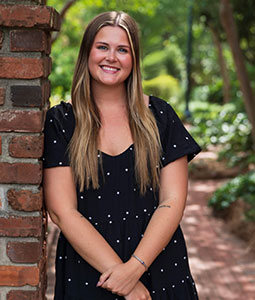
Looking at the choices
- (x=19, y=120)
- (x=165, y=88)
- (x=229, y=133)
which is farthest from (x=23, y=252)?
(x=165, y=88)

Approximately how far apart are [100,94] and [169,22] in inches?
938

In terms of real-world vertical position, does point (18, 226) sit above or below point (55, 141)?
below

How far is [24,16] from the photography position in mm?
2254

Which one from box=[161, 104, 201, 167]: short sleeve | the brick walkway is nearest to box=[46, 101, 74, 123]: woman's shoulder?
box=[161, 104, 201, 167]: short sleeve

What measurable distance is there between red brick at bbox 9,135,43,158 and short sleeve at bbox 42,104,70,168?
11 centimetres

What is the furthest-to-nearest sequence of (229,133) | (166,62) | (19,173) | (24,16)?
(166,62) < (229,133) < (19,173) < (24,16)

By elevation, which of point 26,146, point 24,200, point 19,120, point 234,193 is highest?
point 19,120

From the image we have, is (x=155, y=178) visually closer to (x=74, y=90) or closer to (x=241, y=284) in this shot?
(x=74, y=90)

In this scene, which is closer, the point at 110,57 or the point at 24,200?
the point at 24,200

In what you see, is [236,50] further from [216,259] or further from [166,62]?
[166,62]

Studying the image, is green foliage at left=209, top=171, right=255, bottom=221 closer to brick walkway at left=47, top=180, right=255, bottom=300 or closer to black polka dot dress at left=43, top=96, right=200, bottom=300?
brick walkway at left=47, top=180, right=255, bottom=300

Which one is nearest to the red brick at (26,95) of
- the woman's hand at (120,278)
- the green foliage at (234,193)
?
the woman's hand at (120,278)

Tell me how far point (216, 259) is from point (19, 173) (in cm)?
460

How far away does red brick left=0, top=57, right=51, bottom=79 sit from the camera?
2297 mm
